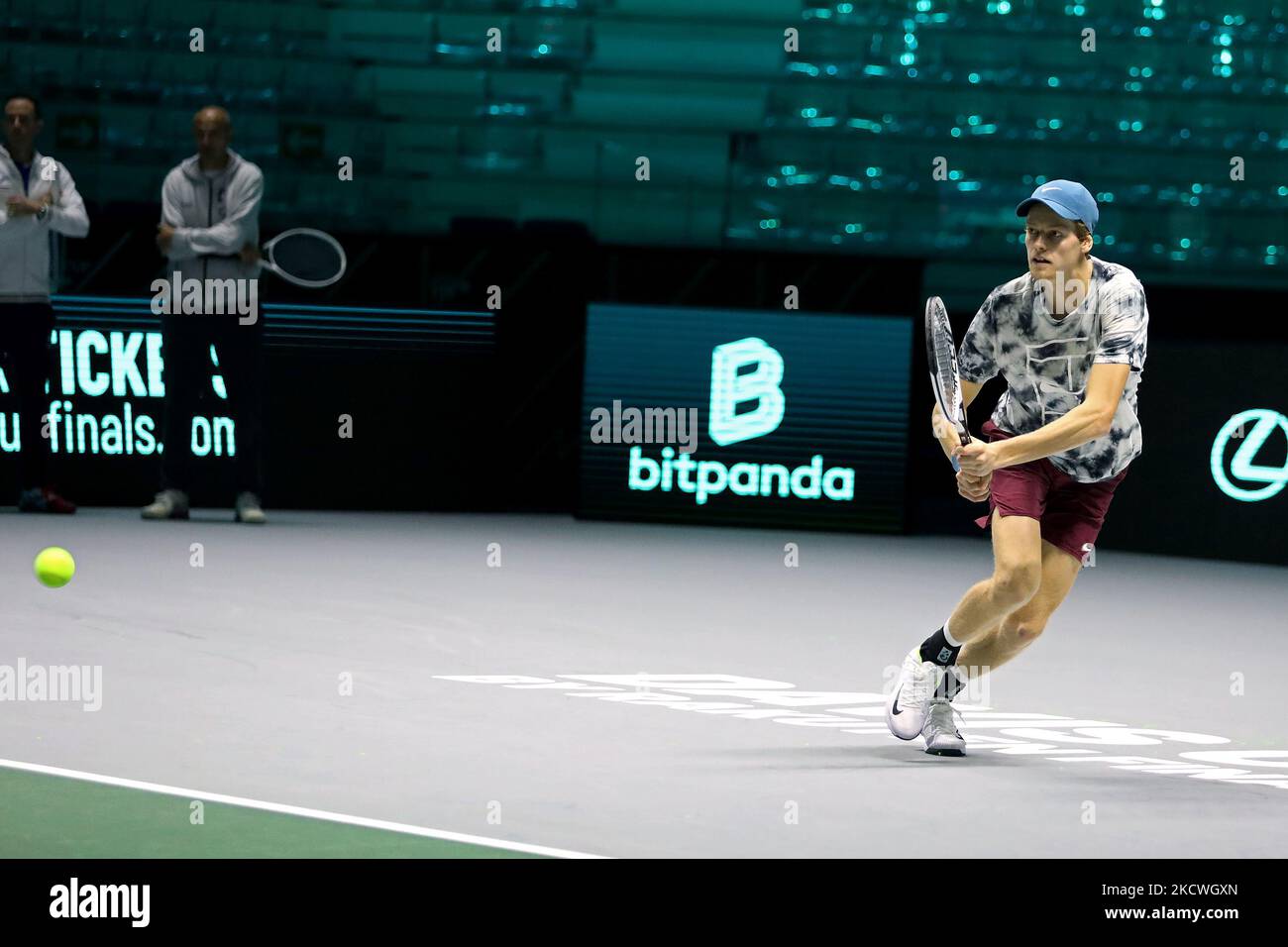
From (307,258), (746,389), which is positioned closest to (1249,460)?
(746,389)

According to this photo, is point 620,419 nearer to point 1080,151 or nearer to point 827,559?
point 827,559

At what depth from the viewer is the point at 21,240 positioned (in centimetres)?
1129

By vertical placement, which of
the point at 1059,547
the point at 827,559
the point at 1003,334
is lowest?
the point at 827,559

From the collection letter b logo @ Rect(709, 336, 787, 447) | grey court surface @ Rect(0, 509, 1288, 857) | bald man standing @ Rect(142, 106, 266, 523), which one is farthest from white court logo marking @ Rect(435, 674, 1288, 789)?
letter b logo @ Rect(709, 336, 787, 447)

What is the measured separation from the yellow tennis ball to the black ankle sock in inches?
138

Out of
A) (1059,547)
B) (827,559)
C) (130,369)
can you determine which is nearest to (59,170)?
(130,369)

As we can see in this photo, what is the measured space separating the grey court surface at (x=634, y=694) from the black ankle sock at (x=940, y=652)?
276mm

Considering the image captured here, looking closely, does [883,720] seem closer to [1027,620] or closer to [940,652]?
[940,652]

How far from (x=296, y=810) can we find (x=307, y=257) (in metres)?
7.41

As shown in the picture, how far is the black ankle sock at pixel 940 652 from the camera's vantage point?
5820mm

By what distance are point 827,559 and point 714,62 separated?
729cm

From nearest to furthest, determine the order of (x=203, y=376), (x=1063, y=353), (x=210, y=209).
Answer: (x=1063, y=353) < (x=210, y=209) < (x=203, y=376)

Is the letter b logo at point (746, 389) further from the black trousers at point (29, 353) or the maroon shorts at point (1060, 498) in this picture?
the maroon shorts at point (1060, 498)

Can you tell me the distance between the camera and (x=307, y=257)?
11.8m
